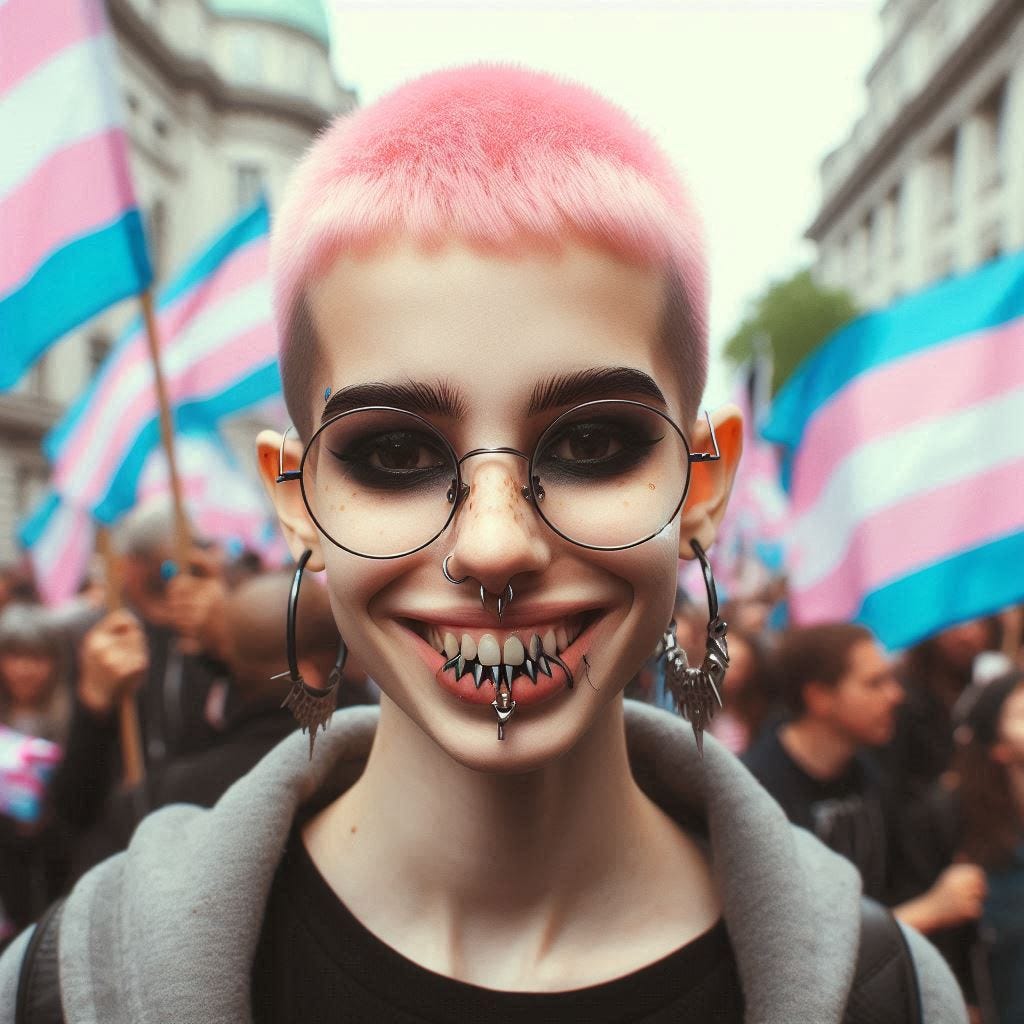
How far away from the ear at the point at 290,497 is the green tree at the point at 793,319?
4290 cm

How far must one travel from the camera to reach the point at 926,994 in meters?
1.44

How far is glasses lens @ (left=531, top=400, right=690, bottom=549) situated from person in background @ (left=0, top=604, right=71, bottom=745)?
344 cm

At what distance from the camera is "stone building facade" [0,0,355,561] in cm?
2567

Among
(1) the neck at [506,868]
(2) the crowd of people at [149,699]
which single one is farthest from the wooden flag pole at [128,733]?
(1) the neck at [506,868]

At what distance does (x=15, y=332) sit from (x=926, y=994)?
313 centimetres

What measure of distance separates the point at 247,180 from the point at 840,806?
35816mm

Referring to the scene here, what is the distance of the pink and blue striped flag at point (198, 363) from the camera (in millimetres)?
5656

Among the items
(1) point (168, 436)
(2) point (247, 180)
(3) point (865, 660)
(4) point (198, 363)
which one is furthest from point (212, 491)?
(2) point (247, 180)

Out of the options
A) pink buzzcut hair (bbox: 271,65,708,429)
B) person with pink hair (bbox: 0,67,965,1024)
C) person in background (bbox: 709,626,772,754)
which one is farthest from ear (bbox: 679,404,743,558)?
person in background (bbox: 709,626,772,754)

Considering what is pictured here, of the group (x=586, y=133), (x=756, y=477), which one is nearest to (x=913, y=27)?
(x=756, y=477)

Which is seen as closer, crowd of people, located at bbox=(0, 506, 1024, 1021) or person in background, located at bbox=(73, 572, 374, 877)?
person in background, located at bbox=(73, 572, 374, 877)

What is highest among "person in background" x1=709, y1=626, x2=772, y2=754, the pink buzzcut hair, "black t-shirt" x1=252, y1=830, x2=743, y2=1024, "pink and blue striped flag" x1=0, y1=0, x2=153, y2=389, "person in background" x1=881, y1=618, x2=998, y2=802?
"pink and blue striped flag" x1=0, y1=0, x2=153, y2=389

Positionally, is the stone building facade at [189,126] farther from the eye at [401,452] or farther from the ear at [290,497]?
the eye at [401,452]

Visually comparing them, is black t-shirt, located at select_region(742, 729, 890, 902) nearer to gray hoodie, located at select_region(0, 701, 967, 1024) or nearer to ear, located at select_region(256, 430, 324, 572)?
gray hoodie, located at select_region(0, 701, 967, 1024)
